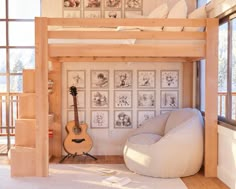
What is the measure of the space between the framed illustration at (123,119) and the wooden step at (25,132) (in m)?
1.52

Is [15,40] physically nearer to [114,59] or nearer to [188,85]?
[114,59]

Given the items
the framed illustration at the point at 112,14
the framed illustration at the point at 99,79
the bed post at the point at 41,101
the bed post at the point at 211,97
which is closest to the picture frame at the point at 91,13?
the framed illustration at the point at 112,14

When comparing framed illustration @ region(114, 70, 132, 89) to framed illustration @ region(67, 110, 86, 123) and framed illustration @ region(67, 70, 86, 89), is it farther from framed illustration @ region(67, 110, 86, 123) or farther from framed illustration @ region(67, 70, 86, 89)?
framed illustration @ region(67, 110, 86, 123)

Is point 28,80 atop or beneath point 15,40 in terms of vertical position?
beneath

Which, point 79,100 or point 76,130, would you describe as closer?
point 76,130

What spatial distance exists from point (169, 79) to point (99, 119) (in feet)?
3.99

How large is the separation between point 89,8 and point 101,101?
4.63 ft

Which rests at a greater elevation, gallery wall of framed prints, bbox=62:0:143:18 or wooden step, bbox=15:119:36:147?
gallery wall of framed prints, bbox=62:0:143:18

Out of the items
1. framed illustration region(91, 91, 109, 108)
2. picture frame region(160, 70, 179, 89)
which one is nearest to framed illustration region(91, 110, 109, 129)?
framed illustration region(91, 91, 109, 108)

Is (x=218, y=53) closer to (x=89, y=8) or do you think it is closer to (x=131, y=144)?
(x=131, y=144)

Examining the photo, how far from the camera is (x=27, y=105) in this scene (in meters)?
4.13

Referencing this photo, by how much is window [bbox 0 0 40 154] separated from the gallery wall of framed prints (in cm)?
67

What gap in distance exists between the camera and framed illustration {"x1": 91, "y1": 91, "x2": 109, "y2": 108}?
204 inches

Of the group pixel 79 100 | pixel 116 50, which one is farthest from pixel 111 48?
pixel 79 100
